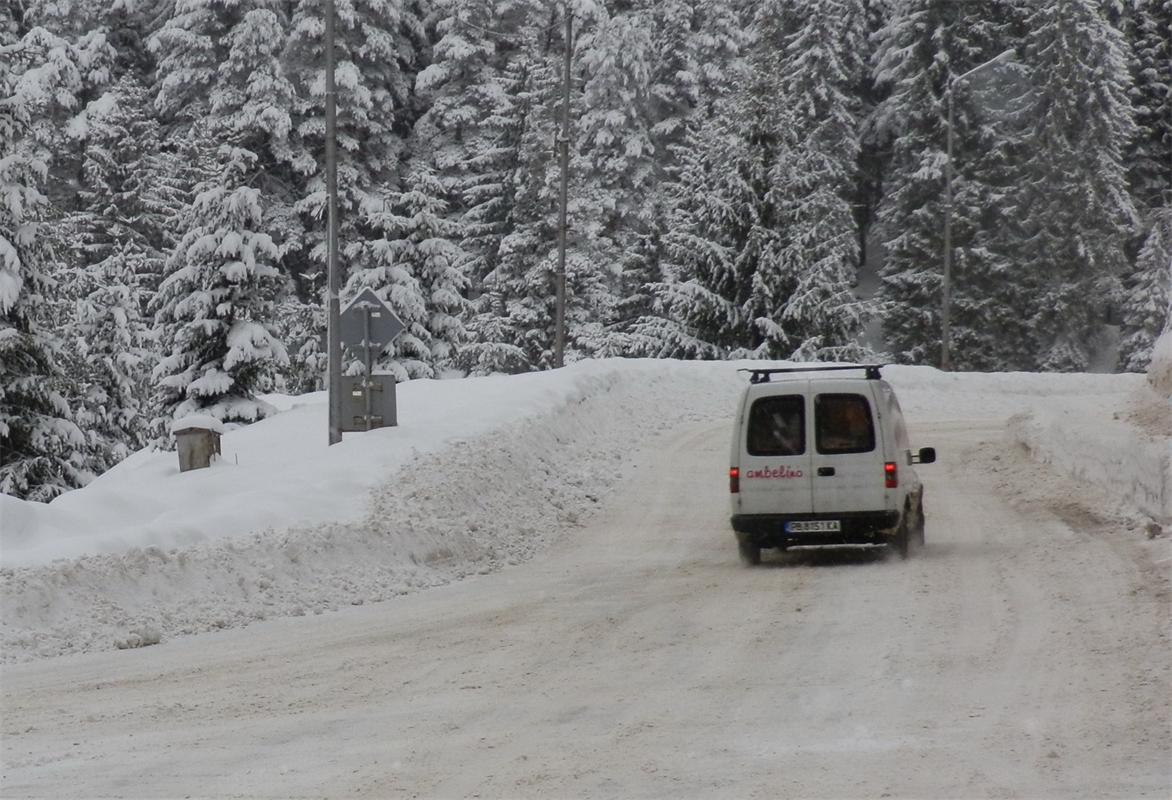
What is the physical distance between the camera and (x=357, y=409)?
1927 centimetres

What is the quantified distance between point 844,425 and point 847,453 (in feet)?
0.93

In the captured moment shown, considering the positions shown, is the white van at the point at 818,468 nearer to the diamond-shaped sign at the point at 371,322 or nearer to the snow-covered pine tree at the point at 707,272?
the diamond-shaped sign at the point at 371,322

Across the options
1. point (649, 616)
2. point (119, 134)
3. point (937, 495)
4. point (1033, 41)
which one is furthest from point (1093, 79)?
point (649, 616)

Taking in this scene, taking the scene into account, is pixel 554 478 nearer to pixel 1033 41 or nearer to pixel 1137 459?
pixel 1137 459

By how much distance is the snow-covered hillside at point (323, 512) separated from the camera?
11219 mm

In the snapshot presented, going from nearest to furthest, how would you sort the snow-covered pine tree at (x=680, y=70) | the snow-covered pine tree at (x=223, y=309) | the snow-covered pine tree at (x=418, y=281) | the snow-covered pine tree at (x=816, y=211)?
the snow-covered pine tree at (x=223, y=309) → the snow-covered pine tree at (x=418, y=281) → the snow-covered pine tree at (x=816, y=211) → the snow-covered pine tree at (x=680, y=70)

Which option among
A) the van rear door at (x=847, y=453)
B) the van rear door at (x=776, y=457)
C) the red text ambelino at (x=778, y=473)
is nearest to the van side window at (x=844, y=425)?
the van rear door at (x=847, y=453)

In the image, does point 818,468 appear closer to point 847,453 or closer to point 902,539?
point 847,453

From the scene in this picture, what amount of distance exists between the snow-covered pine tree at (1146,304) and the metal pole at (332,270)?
135 feet

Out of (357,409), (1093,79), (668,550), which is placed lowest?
(668,550)

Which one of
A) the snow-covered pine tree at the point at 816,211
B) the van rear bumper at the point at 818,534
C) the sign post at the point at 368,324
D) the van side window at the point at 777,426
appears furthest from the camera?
the snow-covered pine tree at the point at 816,211

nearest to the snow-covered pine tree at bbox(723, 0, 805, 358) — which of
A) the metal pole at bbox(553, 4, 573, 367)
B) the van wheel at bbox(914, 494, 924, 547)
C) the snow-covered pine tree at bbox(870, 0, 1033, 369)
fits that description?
the snow-covered pine tree at bbox(870, 0, 1033, 369)

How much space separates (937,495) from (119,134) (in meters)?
38.8

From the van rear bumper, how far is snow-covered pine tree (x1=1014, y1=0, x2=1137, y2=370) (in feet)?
139
